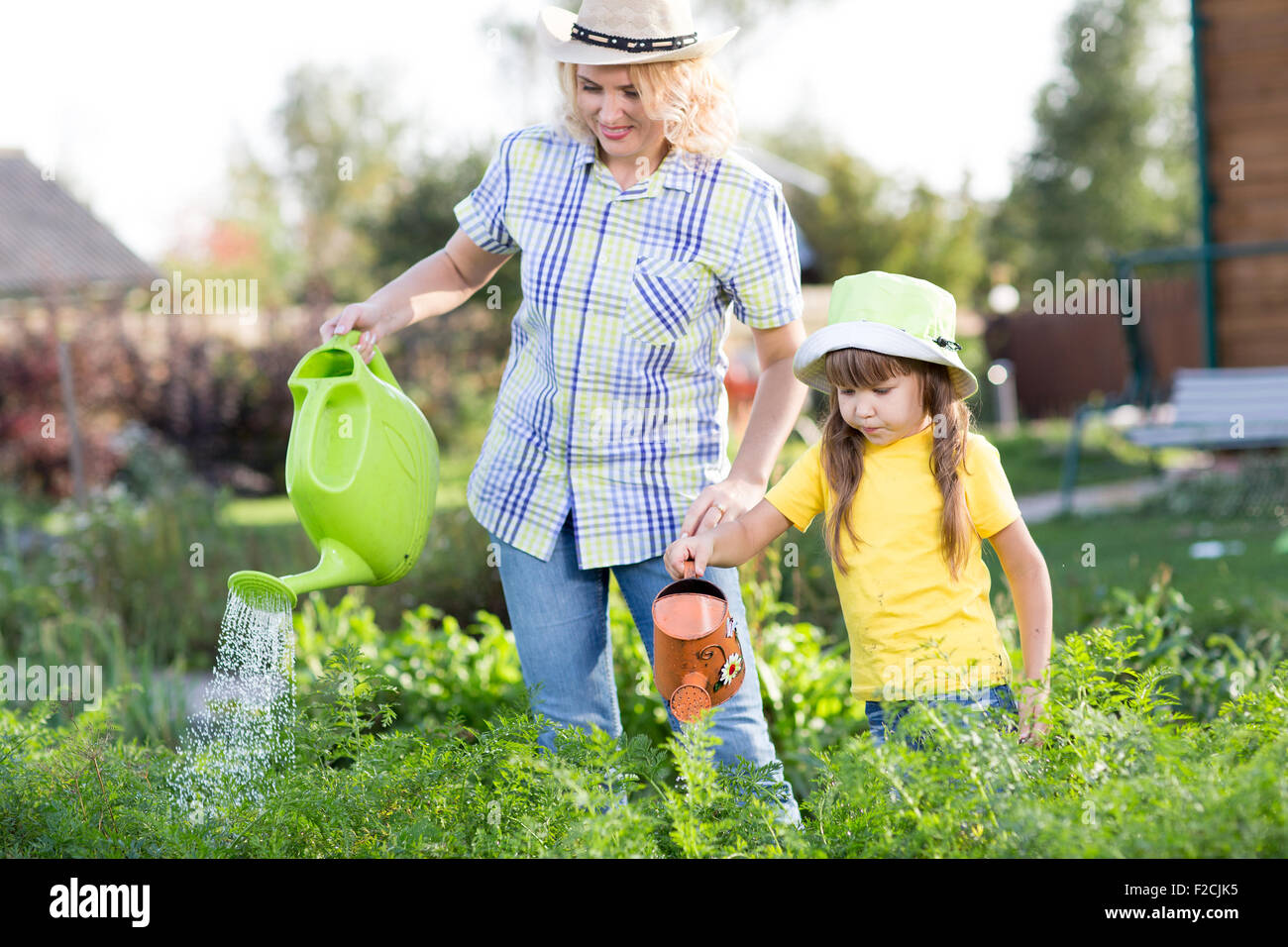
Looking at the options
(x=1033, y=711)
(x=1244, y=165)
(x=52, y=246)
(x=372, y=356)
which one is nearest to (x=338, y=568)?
(x=372, y=356)

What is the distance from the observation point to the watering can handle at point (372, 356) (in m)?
2.30

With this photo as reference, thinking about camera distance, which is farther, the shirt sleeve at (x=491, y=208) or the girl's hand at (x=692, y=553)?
the shirt sleeve at (x=491, y=208)

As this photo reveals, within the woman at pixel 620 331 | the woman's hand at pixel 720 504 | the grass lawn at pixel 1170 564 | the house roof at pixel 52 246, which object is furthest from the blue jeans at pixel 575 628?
the house roof at pixel 52 246

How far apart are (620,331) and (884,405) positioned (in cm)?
50

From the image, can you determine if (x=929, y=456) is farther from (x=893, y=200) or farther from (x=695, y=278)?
(x=893, y=200)

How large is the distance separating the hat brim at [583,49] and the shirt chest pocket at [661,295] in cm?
34

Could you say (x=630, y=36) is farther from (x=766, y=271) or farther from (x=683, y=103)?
(x=766, y=271)

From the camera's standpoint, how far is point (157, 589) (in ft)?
16.8

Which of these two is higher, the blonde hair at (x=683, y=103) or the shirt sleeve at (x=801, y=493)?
the blonde hair at (x=683, y=103)

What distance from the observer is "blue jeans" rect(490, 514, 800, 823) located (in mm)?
2289

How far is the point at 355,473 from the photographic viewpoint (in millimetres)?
2203

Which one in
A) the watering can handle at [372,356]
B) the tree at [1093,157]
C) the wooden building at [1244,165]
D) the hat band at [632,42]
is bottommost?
the watering can handle at [372,356]

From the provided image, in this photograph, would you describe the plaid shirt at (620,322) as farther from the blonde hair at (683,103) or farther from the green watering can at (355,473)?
the green watering can at (355,473)

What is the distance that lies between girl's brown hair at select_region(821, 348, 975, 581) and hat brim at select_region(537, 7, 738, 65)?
586 millimetres
